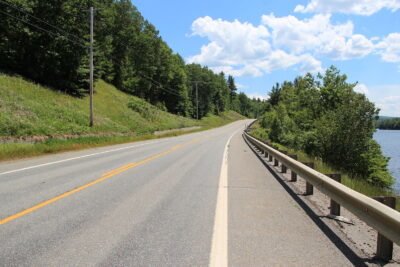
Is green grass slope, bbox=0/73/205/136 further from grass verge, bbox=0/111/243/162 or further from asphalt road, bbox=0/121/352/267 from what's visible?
asphalt road, bbox=0/121/352/267

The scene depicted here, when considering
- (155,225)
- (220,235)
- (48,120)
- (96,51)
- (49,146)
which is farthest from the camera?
(96,51)

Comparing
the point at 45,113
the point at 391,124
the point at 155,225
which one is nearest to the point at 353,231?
the point at 155,225

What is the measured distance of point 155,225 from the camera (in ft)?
15.1

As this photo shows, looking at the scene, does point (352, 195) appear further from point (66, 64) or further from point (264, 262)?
point (66, 64)

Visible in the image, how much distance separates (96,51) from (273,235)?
41.0 meters

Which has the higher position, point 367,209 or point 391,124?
point 391,124

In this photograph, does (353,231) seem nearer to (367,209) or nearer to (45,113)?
(367,209)

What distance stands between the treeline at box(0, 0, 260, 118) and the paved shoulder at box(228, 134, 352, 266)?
2355 cm

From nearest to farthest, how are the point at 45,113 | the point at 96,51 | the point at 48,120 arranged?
1. the point at 48,120
2. the point at 45,113
3. the point at 96,51

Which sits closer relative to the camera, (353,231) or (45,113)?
(353,231)

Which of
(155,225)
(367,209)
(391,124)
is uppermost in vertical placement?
(391,124)

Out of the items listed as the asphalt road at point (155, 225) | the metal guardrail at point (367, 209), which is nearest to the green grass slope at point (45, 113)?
the asphalt road at point (155, 225)

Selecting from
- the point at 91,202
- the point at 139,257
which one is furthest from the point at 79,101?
the point at 139,257

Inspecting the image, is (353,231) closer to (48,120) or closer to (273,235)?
(273,235)
